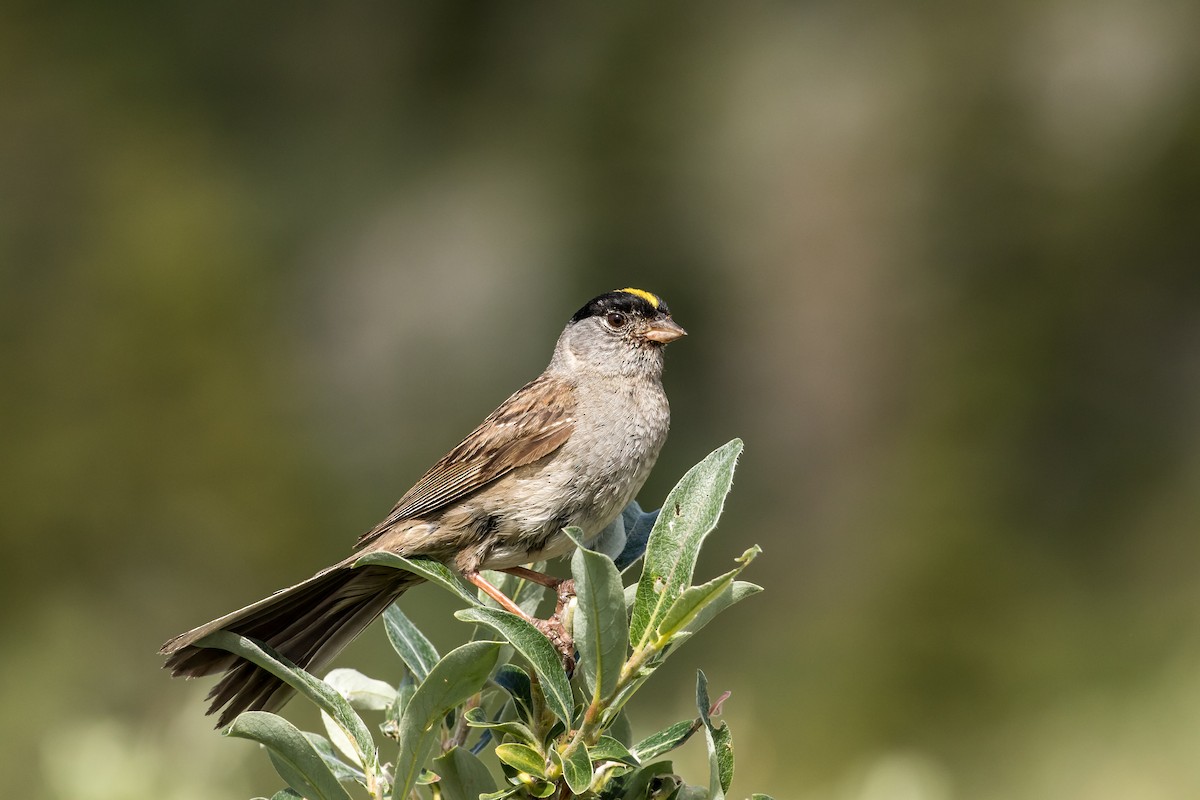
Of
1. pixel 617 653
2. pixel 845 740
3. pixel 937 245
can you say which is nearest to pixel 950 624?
pixel 845 740

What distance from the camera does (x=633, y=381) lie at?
262 cm

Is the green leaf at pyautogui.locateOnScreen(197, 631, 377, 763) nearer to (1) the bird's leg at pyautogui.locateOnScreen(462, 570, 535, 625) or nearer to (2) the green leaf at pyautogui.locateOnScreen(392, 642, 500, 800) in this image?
(2) the green leaf at pyautogui.locateOnScreen(392, 642, 500, 800)

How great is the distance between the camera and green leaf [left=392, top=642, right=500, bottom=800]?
4.03 ft

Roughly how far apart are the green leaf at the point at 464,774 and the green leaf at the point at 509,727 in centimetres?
4

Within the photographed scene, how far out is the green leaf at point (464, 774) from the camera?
1.33 m

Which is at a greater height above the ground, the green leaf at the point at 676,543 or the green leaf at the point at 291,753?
the green leaf at the point at 676,543

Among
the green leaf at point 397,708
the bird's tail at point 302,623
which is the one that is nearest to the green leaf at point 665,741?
the green leaf at point 397,708

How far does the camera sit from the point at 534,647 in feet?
4.24

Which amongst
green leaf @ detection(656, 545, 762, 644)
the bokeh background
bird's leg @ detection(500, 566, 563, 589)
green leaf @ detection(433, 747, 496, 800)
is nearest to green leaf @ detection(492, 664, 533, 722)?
green leaf @ detection(433, 747, 496, 800)

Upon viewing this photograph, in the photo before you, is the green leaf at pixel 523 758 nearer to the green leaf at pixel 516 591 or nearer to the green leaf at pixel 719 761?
the green leaf at pixel 719 761

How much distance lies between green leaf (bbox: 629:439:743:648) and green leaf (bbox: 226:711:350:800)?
1.15 ft

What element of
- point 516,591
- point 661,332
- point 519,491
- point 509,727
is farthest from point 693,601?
point 661,332

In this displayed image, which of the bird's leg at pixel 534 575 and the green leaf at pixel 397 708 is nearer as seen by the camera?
the green leaf at pixel 397 708

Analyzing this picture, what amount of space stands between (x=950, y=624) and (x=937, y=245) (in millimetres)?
2427
